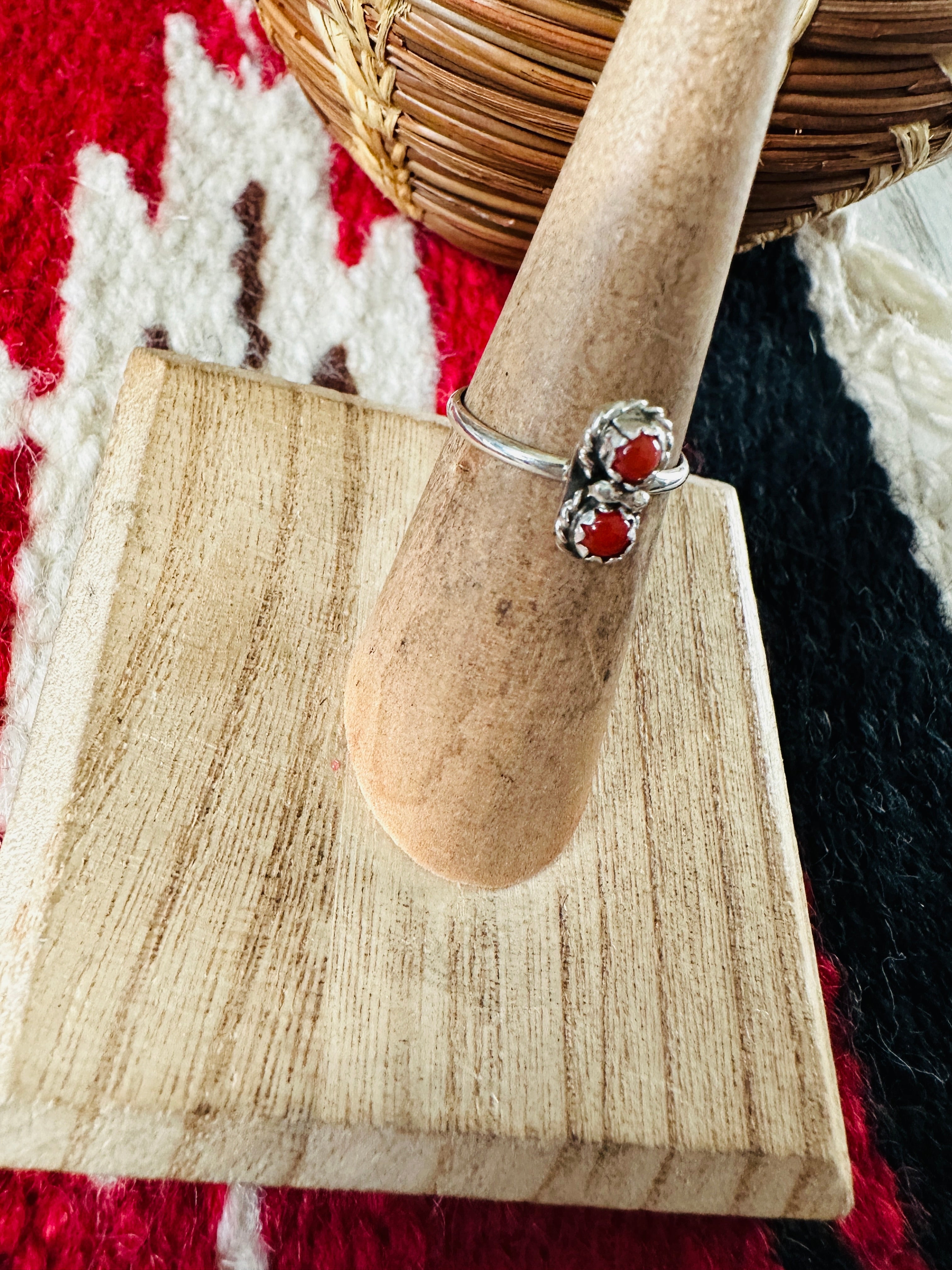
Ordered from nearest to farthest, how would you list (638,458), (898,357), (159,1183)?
(638,458) < (159,1183) < (898,357)

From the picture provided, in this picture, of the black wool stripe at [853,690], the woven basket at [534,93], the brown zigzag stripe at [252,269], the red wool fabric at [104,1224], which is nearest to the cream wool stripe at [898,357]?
the black wool stripe at [853,690]

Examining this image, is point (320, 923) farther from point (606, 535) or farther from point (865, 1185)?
point (865, 1185)

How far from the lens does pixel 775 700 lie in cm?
75

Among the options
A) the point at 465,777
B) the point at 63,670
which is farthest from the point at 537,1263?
the point at 63,670

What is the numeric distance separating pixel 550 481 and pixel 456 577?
0.06 meters

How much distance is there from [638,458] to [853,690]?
0.41 meters

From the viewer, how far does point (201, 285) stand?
32.0 inches

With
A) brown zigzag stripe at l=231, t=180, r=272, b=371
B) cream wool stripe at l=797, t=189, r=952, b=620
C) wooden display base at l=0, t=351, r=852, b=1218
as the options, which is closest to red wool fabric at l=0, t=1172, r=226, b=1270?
wooden display base at l=0, t=351, r=852, b=1218

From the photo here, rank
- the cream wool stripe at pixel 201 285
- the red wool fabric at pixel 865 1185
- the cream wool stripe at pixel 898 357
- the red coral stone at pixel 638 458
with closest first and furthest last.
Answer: the red coral stone at pixel 638 458 → the red wool fabric at pixel 865 1185 → the cream wool stripe at pixel 201 285 → the cream wool stripe at pixel 898 357

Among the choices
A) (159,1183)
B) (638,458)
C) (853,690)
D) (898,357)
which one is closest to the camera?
(638,458)

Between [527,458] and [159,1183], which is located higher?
[527,458]

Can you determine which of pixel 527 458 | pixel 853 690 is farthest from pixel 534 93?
pixel 853 690

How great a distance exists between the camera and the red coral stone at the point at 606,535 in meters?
0.42

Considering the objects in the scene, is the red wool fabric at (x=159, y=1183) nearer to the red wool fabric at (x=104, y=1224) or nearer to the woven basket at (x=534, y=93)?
the red wool fabric at (x=104, y=1224)
